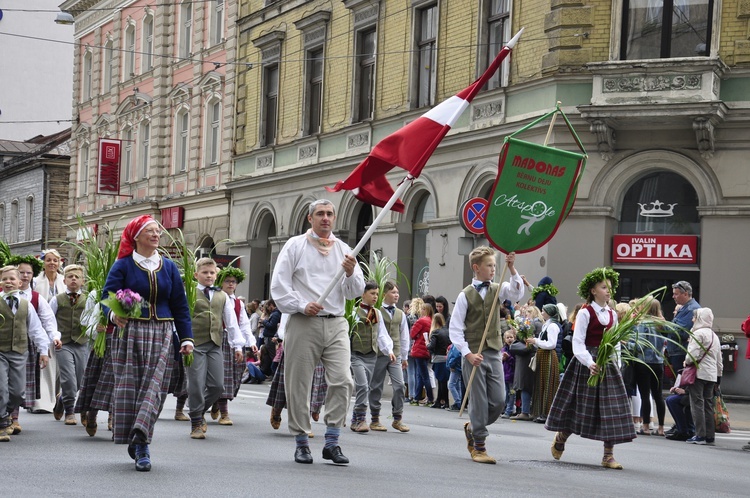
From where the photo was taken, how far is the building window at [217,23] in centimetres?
3859

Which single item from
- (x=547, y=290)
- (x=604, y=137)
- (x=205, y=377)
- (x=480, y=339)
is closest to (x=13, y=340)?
(x=205, y=377)

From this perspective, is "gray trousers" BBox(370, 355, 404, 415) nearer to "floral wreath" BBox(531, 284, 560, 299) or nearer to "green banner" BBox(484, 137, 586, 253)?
"green banner" BBox(484, 137, 586, 253)

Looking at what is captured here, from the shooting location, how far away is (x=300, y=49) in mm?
33125

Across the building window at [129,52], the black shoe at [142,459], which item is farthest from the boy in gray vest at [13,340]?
the building window at [129,52]

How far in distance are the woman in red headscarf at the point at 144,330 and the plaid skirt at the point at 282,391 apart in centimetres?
385

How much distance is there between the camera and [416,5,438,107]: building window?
27594mm

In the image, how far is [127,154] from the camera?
45562 mm

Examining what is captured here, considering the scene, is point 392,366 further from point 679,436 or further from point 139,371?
point 139,371

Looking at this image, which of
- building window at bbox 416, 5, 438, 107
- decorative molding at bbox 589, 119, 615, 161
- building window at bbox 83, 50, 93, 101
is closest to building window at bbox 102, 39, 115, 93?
building window at bbox 83, 50, 93, 101

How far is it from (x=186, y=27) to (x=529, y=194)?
31354 mm

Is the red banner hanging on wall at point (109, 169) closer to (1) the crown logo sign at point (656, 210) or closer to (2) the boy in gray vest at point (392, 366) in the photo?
(1) the crown logo sign at point (656, 210)

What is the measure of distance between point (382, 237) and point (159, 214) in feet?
50.8

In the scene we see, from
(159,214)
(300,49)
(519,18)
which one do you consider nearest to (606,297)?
(519,18)

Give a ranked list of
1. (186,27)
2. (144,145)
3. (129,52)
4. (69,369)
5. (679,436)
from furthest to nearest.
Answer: (129,52), (144,145), (186,27), (679,436), (69,369)
